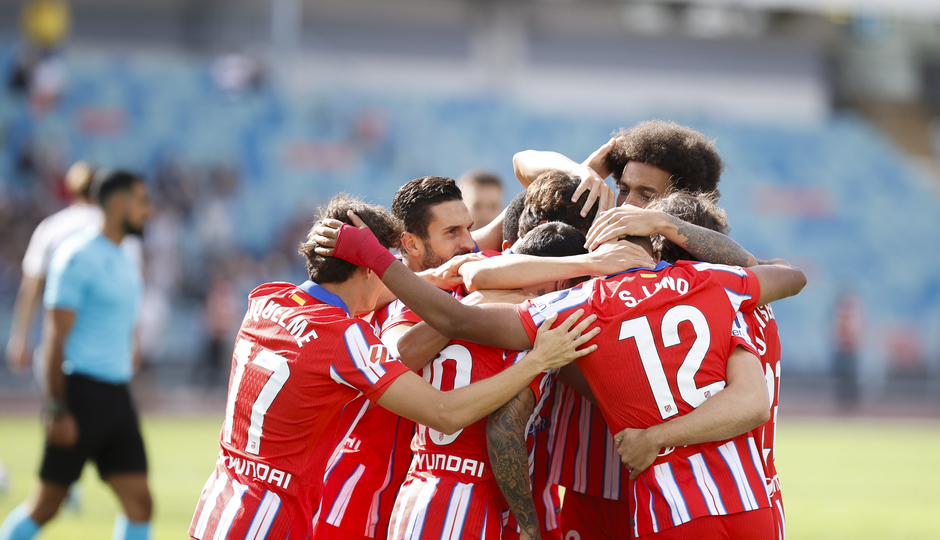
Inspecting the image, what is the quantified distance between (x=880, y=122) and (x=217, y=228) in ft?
76.8

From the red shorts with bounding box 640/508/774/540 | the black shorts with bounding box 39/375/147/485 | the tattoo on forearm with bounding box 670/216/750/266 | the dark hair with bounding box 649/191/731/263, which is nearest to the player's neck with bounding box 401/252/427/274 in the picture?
the dark hair with bounding box 649/191/731/263

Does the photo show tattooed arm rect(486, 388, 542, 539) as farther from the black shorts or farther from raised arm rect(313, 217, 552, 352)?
the black shorts

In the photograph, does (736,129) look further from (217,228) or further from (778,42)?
(217,228)

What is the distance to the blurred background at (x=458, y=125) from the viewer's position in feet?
63.4

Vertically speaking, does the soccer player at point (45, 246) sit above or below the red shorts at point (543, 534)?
above

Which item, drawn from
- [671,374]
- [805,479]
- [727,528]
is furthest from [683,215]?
[805,479]

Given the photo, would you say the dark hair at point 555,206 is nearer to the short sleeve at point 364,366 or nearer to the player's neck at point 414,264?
the player's neck at point 414,264

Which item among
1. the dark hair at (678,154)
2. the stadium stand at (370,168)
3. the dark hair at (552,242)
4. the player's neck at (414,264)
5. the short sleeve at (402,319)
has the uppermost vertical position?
the stadium stand at (370,168)

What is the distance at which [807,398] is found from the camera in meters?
22.1

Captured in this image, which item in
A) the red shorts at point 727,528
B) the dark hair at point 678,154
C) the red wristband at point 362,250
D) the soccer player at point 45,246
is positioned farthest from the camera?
the soccer player at point 45,246

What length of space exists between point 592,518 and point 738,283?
127 centimetres

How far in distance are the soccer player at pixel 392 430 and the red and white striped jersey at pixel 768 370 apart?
1.19 metres

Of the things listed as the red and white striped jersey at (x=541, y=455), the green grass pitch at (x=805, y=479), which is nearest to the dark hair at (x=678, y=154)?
the red and white striped jersey at (x=541, y=455)

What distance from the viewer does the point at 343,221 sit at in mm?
3299
